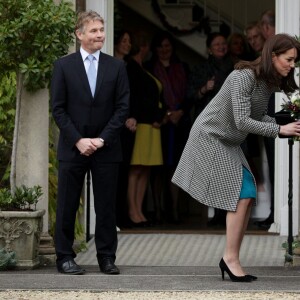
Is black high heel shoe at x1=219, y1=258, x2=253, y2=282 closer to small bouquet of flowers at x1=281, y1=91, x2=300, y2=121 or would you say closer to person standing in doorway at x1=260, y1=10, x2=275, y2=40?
small bouquet of flowers at x1=281, y1=91, x2=300, y2=121

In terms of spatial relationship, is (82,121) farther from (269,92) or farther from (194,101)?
(194,101)

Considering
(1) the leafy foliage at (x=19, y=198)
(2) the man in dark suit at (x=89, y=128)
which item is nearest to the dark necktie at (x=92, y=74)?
(2) the man in dark suit at (x=89, y=128)

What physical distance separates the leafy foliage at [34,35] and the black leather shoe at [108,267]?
1529mm

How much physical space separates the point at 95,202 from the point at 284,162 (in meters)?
3.10

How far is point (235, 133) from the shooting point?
9.30 m

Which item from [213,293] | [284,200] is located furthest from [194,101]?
[213,293]

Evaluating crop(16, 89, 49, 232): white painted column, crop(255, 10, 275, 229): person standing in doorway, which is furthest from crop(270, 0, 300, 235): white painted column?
crop(16, 89, 49, 232): white painted column

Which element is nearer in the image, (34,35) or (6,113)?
(34,35)

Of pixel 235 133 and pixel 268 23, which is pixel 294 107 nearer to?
pixel 235 133

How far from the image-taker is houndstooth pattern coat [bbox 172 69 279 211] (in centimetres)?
926

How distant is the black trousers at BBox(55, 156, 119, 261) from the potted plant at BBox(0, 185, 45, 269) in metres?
0.28

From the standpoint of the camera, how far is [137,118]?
44.9 ft

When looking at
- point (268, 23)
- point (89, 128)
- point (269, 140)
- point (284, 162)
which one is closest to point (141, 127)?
point (269, 140)

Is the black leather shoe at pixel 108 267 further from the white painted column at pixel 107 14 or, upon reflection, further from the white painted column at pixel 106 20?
the white painted column at pixel 107 14
